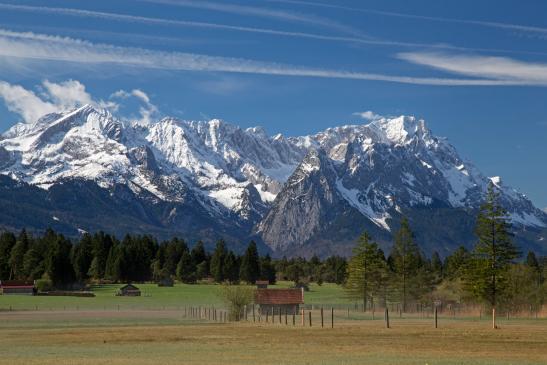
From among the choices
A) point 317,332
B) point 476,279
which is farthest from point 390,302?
point 317,332

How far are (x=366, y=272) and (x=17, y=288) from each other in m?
84.3

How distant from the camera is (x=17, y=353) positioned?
45844 millimetres

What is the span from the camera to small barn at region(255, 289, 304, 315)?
384 ft

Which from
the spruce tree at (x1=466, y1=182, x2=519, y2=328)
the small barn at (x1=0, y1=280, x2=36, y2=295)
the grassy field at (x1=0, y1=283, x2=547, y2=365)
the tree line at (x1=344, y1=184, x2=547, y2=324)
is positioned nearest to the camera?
the grassy field at (x1=0, y1=283, x2=547, y2=365)

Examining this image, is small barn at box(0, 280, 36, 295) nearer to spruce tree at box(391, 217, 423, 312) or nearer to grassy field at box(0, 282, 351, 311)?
grassy field at box(0, 282, 351, 311)

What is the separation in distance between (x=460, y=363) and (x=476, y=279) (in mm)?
47594

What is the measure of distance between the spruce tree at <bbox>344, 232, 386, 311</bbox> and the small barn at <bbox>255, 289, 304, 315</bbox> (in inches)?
614

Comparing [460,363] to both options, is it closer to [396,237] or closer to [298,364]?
[298,364]

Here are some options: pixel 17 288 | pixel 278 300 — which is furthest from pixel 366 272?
pixel 17 288

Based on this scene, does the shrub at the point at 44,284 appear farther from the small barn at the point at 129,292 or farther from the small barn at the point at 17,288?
the small barn at the point at 129,292

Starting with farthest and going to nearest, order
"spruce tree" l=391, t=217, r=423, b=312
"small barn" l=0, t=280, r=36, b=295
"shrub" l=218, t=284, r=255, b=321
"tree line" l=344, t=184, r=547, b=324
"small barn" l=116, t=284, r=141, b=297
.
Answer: "small barn" l=0, t=280, r=36, b=295, "small barn" l=116, t=284, r=141, b=297, "spruce tree" l=391, t=217, r=423, b=312, "tree line" l=344, t=184, r=547, b=324, "shrub" l=218, t=284, r=255, b=321

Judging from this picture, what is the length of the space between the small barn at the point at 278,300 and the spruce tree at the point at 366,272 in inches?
614

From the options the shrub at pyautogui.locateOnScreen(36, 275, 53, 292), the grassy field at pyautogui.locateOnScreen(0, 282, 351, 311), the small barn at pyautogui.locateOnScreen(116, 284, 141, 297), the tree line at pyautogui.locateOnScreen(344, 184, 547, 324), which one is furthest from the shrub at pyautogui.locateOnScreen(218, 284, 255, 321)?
the shrub at pyautogui.locateOnScreen(36, 275, 53, 292)

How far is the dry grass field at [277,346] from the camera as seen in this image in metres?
41.1
